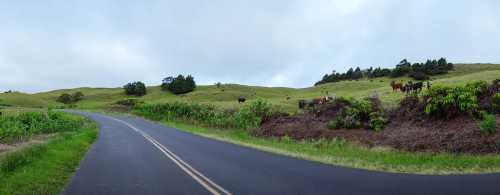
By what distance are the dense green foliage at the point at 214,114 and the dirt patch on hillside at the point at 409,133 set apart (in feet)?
15.8

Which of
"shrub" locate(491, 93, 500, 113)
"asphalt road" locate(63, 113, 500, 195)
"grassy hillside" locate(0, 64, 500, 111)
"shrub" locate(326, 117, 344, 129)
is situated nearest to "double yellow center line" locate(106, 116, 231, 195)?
"asphalt road" locate(63, 113, 500, 195)

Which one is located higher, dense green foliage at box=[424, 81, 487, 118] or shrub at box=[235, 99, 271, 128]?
dense green foliage at box=[424, 81, 487, 118]

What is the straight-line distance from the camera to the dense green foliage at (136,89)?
13429 cm

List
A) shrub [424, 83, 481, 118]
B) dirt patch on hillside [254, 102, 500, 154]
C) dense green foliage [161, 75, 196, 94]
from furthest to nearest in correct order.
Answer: dense green foliage [161, 75, 196, 94] < shrub [424, 83, 481, 118] < dirt patch on hillside [254, 102, 500, 154]

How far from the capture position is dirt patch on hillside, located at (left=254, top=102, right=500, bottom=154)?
55.0 ft

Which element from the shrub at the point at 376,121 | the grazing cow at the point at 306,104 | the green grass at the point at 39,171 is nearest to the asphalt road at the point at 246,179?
the green grass at the point at 39,171

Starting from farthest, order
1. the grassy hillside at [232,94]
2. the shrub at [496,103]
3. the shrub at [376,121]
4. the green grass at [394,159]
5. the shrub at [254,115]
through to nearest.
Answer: the grassy hillside at [232,94], the shrub at [254,115], the shrub at [376,121], the shrub at [496,103], the green grass at [394,159]

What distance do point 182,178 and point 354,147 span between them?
9889 millimetres

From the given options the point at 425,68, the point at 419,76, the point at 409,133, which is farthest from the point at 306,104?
the point at 425,68

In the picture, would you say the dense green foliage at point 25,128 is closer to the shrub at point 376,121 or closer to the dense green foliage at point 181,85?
the shrub at point 376,121

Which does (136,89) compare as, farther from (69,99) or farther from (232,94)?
(232,94)

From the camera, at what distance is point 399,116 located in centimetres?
2333

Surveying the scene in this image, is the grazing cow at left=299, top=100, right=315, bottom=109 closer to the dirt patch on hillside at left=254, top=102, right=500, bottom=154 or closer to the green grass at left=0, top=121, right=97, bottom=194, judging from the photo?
the dirt patch on hillside at left=254, top=102, right=500, bottom=154

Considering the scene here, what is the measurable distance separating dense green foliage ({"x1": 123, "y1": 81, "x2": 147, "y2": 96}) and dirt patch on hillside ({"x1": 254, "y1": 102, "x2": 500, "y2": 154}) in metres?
110
